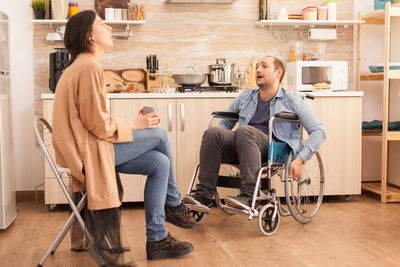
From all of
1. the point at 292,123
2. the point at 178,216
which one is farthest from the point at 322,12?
the point at 178,216

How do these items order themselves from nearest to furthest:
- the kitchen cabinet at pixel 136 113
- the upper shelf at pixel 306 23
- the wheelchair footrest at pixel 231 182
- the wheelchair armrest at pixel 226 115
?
the wheelchair footrest at pixel 231 182 → the wheelchair armrest at pixel 226 115 → the kitchen cabinet at pixel 136 113 → the upper shelf at pixel 306 23

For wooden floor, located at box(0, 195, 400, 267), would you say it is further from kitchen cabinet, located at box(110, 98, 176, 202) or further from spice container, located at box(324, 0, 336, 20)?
spice container, located at box(324, 0, 336, 20)

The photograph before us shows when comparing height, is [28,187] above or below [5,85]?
below

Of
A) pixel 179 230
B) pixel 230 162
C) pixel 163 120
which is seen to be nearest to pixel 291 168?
pixel 230 162

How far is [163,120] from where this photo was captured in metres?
3.99

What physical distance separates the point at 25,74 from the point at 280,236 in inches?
95.8

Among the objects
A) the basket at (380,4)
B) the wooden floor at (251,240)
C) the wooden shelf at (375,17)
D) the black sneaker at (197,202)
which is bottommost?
the wooden floor at (251,240)

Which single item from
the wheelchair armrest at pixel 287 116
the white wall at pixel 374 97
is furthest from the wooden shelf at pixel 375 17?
the wheelchair armrest at pixel 287 116

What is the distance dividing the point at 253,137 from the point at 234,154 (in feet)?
0.69

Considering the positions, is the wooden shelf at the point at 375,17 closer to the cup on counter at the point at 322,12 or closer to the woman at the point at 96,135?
the cup on counter at the point at 322,12

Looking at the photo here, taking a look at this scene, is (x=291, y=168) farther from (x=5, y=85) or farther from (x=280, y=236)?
(x=5, y=85)

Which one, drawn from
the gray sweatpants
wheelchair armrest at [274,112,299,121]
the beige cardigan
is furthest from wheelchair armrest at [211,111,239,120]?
the beige cardigan

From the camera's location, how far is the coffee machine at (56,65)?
3969mm

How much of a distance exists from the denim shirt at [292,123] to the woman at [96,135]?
1.04 m
